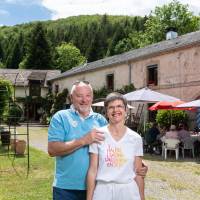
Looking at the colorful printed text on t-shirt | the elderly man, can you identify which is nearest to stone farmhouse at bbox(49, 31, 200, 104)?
the elderly man

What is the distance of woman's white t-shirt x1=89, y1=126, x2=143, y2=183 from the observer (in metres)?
3.03

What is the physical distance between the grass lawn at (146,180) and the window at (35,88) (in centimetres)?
3443

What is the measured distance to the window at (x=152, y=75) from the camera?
25.4 m

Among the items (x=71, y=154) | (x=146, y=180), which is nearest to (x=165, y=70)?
(x=146, y=180)

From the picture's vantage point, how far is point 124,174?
305 cm

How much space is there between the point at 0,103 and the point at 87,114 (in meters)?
15.2

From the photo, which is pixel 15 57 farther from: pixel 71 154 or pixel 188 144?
pixel 71 154

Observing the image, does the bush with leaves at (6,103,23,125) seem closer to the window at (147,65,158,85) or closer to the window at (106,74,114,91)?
the window at (106,74,114,91)

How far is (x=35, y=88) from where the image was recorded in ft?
162

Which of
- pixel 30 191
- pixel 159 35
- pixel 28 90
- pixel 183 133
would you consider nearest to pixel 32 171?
pixel 30 191

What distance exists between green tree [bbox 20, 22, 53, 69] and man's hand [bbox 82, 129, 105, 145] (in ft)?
206

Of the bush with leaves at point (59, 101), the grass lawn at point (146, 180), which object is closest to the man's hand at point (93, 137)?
the grass lawn at point (146, 180)

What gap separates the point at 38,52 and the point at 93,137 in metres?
64.3

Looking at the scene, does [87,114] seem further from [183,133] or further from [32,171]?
[183,133]
